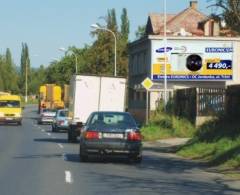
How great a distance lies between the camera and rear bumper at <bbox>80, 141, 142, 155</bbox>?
21.0 meters

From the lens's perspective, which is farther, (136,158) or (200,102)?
(200,102)

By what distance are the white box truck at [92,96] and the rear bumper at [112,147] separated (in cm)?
1181

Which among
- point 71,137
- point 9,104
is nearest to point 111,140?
point 71,137

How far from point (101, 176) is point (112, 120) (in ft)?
16.3

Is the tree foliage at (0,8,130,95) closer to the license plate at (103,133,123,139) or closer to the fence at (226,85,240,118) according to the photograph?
the fence at (226,85,240,118)

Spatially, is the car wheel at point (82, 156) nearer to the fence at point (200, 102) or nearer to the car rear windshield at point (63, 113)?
the fence at point (200, 102)

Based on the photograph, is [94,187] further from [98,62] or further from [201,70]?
[98,62]

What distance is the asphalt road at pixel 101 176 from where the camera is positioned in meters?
14.4

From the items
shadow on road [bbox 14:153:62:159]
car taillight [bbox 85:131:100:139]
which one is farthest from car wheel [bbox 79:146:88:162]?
shadow on road [bbox 14:153:62:159]

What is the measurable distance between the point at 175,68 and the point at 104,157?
106 feet

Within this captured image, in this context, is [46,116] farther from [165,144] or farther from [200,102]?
[165,144]

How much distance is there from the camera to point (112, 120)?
21969 millimetres

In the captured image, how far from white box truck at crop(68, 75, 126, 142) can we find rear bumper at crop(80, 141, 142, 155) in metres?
11.8

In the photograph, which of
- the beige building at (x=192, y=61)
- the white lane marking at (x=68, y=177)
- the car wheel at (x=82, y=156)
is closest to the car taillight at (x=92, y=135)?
the car wheel at (x=82, y=156)
